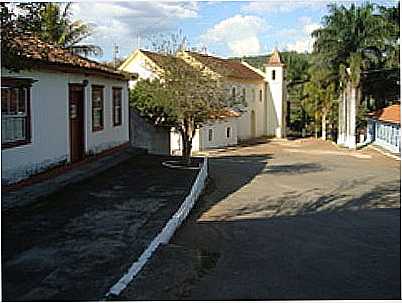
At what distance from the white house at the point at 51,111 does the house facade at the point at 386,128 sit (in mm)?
18648

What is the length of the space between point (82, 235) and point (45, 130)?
546cm

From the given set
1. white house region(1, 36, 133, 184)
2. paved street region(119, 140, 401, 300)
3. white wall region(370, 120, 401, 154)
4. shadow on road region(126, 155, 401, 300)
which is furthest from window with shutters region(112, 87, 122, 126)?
white wall region(370, 120, 401, 154)

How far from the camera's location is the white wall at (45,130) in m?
11.5

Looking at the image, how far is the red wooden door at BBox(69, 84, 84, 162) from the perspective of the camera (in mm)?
15125

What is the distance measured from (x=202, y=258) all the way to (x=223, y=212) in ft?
A: 14.8

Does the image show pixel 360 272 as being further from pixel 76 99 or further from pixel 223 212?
pixel 76 99

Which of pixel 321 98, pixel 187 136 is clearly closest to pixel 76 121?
pixel 187 136

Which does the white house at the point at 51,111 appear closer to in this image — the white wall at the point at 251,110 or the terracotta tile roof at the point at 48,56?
the terracotta tile roof at the point at 48,56

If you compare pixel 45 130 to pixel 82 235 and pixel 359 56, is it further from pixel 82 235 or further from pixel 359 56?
pixel 359 56

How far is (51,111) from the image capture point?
13.5 m

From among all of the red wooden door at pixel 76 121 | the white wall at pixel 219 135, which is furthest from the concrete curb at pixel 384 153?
the red wooden door at pixel 76 121

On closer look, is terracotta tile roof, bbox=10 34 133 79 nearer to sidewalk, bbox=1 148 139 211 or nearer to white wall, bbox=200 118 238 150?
sidewalk, bbox=1 148 139 211

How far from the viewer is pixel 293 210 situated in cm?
1310

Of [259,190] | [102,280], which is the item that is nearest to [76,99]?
[259,190]
